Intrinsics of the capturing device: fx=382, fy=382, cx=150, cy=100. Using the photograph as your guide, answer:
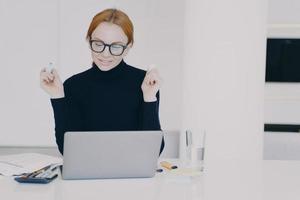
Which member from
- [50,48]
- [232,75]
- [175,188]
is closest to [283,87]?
[232,75]

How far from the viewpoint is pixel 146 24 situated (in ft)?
10.4

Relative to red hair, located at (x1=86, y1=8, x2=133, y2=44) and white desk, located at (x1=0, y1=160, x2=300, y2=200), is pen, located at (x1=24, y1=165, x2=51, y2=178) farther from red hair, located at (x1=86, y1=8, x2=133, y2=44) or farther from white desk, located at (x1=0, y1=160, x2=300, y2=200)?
red hair, located at (x1=86, y1=8, x2=133, y2=44)

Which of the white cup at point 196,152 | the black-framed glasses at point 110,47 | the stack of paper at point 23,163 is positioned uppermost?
the black-framed glasses at point 110,47

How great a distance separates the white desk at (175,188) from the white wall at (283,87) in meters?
2.24

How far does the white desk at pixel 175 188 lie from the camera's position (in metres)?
1.19

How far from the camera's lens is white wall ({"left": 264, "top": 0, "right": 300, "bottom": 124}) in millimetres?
3613

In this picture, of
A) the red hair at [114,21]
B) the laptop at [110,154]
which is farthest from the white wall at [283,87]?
the laptop at [110,154]

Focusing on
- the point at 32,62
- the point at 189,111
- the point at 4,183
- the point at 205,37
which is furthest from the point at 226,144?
the point at 32,62

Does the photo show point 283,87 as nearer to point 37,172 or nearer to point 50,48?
point 50,48

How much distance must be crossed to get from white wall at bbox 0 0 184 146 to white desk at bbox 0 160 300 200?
5.78 feet

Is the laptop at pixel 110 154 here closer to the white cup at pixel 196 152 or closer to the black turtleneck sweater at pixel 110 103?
the white cup at pixel 196 152

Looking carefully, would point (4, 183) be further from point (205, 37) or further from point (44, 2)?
point (44, 2)

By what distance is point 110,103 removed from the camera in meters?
1.94

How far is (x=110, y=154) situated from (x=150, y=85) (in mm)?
640
